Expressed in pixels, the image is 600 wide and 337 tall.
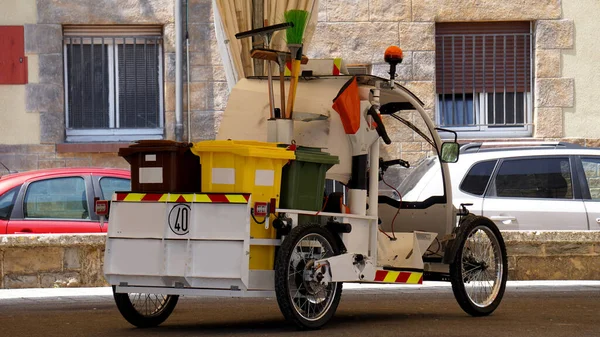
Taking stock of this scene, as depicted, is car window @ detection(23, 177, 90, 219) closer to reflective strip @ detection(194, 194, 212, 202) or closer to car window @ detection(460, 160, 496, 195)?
car window @ detection(460, 160, 496, 195)

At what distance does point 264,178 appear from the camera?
909cm

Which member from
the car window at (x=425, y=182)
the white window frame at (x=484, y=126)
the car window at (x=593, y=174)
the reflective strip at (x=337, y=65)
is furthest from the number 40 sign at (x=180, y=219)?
the white window frame at (x=484, y=126)

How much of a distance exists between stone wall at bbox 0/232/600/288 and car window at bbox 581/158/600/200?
47 cm

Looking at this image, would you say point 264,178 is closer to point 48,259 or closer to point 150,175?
point 150,175

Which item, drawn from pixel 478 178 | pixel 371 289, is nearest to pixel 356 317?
pixel 371 289

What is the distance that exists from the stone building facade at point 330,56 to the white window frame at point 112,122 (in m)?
0.10

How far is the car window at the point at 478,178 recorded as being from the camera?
13469 millimetres

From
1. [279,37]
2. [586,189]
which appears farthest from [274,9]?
[586,189]

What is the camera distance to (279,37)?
520 inches

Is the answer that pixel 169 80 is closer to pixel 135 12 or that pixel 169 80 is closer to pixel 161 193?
pixel 135 12

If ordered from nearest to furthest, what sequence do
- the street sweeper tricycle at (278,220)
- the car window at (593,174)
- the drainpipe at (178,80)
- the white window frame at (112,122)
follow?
the street sweeper tricycle at (278,220) → the car window at (593,174) → the drainpipe at (178,80) → the white window frame at (112,122)

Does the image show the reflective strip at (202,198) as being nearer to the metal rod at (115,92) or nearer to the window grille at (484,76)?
the metal rod at (115,92)

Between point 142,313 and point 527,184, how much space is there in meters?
5.17

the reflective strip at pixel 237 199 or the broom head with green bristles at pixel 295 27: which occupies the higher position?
the broom head with green bristles at pixel 295 27
